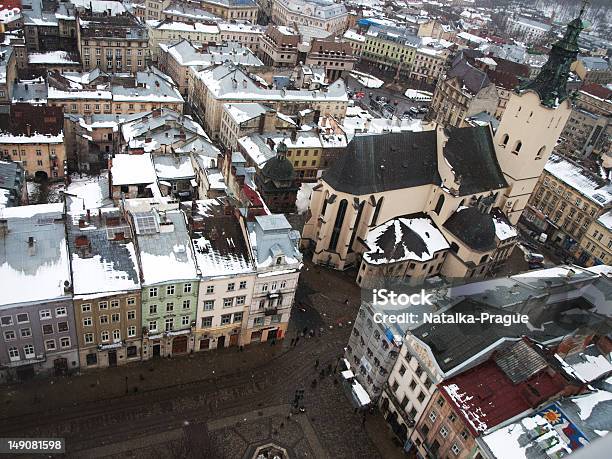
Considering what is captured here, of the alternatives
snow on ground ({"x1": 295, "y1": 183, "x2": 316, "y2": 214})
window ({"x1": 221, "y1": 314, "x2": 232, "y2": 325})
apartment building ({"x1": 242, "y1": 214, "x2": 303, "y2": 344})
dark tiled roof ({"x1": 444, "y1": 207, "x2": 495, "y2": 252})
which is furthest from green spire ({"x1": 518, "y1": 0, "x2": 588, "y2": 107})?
window ({"x1": 221, "y1": 314, "x2": 232, "y2": 325})

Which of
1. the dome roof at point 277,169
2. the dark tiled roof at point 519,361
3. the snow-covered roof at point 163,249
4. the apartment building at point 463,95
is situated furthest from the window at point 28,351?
the apartment building at point 463,95

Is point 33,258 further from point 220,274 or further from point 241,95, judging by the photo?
point 241,95

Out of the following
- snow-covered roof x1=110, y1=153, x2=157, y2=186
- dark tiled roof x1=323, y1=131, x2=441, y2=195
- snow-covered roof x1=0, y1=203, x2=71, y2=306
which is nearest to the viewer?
snow-covered roof x1=0, y1=203, x2=71, y2=306

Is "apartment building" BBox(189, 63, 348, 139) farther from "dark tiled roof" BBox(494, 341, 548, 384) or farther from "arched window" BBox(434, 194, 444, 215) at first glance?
"dark tiled roof" BBox(494, 341, 548, 384)

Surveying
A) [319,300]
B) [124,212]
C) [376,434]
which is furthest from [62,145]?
[376,434]

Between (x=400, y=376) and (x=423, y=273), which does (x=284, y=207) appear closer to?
(x=423, y=273)
